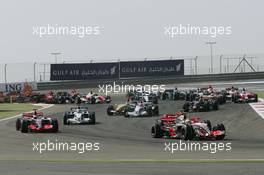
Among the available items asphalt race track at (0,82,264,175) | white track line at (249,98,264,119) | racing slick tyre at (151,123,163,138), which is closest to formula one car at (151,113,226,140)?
racing slick tyre at (151,123,163,138)

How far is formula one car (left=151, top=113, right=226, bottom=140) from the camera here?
2594cm

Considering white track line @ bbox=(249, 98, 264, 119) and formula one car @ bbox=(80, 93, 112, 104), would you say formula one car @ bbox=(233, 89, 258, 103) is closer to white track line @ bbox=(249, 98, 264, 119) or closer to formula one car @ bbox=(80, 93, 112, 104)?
white track line @ bbox=(249, 98, 264, 119)

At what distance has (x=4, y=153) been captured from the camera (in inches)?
903

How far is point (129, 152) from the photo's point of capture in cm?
2214

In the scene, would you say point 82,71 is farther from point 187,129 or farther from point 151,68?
point 187,129

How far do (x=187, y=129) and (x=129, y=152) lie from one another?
4405 mm

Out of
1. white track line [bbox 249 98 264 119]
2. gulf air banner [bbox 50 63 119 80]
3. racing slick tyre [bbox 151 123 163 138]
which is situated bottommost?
racing slick tyre [bbox 151 123 163 138]

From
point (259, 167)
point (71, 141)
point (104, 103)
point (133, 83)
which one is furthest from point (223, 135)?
point (133, 83)

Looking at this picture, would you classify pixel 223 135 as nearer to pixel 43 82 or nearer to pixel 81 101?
pixel 81 101

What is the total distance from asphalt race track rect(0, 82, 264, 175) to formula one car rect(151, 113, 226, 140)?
43cm

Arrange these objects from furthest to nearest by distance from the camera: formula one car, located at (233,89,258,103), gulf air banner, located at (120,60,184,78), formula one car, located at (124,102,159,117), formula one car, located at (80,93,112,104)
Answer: gulf air banner, located at (120,60,184,78) < formula one car, located at (80,93,112,104) < formula one car, located at (233,89,258,103) < formula one car, located at (124,102,159,117)

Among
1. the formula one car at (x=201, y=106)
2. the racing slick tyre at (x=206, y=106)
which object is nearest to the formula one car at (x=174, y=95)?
the formula one car at (x=201, y=106)

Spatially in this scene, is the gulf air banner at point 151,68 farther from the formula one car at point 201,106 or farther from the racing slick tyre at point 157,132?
the racing slick tyre at point 157,132

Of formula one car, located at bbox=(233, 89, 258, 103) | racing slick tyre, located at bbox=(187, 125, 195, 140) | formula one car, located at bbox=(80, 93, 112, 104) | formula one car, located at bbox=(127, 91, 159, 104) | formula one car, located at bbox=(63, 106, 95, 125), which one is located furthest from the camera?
formula one car, located at bbox=(80, 93, 112, 104)
